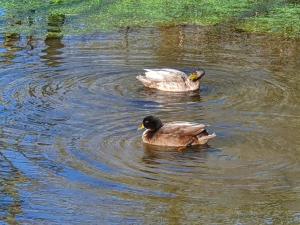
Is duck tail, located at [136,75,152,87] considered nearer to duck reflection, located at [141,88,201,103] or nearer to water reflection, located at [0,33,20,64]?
duck reflection, located at [141,88,201,103]

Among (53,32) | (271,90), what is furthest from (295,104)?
(53,32)

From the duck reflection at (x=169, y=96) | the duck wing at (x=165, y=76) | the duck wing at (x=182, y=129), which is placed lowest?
the duck reflection at (x=169, y=96)

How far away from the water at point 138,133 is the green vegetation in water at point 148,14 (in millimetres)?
1016

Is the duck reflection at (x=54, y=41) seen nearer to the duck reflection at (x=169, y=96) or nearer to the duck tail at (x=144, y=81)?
the duck tail at (x=144, y=81)

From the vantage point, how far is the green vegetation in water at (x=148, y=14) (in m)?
16.5

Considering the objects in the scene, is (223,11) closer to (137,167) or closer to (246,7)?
(246,7)

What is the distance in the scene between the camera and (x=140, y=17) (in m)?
17.5

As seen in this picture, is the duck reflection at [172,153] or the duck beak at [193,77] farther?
the duck beak at [193,77]

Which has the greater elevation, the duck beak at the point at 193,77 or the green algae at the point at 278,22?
the duck beak at the point at 193,77

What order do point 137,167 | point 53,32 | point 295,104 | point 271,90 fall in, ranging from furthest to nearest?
point 53,32, point 271,90, point 295,104, point 137,167

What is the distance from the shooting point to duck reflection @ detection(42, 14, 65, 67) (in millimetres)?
13914

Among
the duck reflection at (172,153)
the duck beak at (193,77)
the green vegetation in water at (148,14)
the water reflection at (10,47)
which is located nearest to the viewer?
the duck reflection at (172,153)

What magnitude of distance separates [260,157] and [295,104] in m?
2.56

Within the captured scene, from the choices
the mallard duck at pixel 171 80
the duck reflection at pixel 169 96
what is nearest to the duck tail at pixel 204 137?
the duck reflection at pixel 169 96
